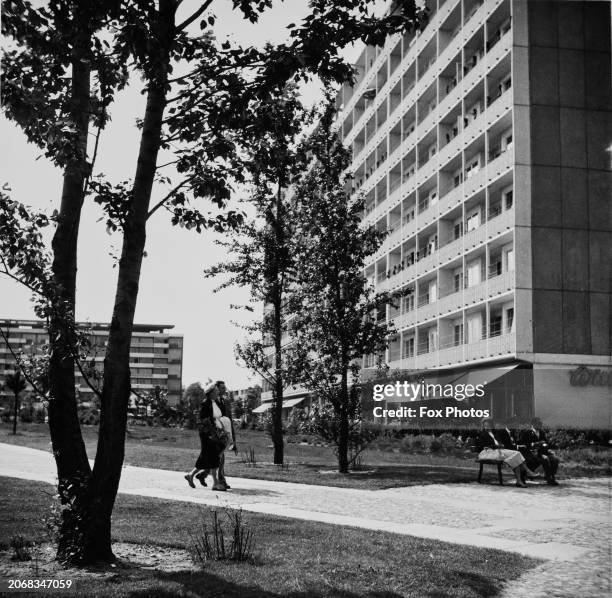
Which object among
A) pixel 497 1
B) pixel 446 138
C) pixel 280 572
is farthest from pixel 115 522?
pixel 446 138

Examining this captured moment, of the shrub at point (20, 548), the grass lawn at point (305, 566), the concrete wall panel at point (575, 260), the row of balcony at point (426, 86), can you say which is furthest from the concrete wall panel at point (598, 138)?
the shrub at point (20, 548)

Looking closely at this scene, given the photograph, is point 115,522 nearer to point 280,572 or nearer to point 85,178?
point 280,572

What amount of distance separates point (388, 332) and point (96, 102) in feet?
42.4

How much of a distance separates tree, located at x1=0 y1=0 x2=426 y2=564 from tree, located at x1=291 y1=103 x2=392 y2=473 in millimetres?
11776

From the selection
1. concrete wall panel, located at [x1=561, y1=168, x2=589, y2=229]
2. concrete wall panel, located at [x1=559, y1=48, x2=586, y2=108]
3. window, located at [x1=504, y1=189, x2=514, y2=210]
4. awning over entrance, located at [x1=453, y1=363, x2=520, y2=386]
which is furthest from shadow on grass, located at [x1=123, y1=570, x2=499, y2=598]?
concrete wall panel, located at [x1=559, y1=48, x2=586, y2=108]

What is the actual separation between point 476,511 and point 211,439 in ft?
15.4

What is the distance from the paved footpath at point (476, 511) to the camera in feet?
23.2

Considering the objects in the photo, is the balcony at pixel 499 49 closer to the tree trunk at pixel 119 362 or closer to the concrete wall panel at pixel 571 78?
the concrete wall panel at pixel 571 78

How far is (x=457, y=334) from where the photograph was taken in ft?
147

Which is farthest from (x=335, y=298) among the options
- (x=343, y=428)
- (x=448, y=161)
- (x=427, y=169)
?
(x=427, y=169)

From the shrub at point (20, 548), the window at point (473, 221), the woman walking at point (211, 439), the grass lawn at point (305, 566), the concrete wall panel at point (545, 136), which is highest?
the concrete wall panel at point (545, 136)

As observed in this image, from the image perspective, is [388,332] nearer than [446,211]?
Yes

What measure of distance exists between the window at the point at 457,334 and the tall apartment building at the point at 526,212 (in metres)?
0.07

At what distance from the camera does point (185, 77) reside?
6.97 meters
